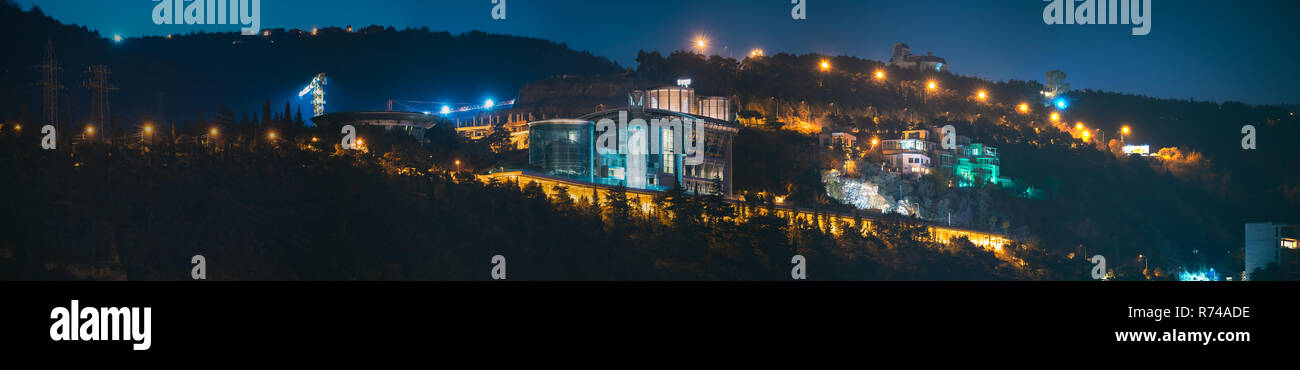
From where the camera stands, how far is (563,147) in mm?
65688

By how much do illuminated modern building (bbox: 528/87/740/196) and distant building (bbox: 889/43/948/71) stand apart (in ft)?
168

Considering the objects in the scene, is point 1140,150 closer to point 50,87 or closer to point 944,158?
point 944,158

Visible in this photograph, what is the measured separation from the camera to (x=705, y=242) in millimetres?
64000

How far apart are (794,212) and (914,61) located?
57499mm

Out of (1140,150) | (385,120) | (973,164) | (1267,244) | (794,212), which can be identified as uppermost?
(385,120)

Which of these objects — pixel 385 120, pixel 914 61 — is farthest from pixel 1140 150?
pixel 385 120

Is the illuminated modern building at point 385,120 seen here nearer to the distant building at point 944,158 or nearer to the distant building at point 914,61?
the distant building at point 944,158

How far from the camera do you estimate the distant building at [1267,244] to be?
84.3 metres

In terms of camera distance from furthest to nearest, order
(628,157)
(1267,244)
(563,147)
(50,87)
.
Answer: (1267,244), (628,157), (563,147), (50,87)

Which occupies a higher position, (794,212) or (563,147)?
(563,147)

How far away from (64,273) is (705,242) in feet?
106

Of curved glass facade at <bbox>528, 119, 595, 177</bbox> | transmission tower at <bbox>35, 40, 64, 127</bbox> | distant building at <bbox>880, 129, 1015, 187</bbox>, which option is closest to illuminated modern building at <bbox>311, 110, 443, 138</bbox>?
curved glass facade at <bbox>528, 119, 595, 177</bbox>

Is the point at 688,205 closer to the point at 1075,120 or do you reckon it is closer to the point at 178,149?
the point at 178,149
